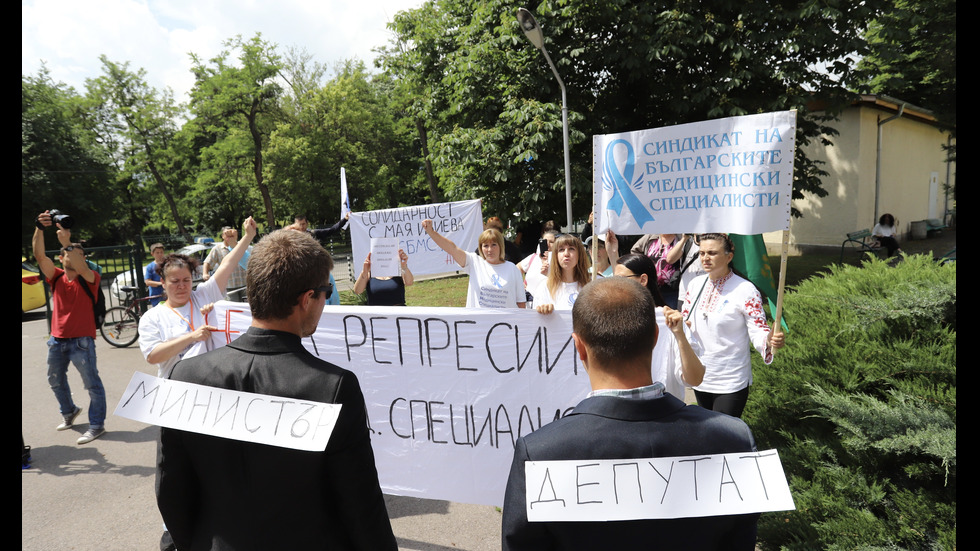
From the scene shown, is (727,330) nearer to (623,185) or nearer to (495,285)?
(623,185)

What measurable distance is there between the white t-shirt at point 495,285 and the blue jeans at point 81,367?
4.11 metres

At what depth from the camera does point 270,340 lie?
1.71 m

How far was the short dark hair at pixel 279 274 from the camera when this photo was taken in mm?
1720

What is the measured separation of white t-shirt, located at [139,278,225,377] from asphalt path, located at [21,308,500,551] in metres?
1.43

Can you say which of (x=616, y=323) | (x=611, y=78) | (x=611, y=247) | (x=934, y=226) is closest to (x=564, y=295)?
(x=611, y=247)

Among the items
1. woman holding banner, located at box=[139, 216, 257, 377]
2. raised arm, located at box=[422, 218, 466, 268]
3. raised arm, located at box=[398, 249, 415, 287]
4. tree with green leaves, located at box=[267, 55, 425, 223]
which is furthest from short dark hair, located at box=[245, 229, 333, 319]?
tree with green leaves, located at box=[267, 55, 425, 223]

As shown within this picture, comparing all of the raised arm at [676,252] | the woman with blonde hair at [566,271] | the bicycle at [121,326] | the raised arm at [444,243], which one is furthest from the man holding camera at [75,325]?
the raised arm at [676,252]

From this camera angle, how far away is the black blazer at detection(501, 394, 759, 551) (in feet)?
4.65

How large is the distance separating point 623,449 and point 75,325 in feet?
20.6

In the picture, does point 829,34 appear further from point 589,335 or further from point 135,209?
point 135,209

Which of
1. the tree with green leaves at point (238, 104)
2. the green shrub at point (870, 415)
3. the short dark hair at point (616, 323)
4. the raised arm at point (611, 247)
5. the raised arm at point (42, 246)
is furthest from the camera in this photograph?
the tree with green leaves at point (238, 104)

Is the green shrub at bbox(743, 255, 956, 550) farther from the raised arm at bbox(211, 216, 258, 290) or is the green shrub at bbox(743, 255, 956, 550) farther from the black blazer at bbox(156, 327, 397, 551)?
the raised arm at bbox(211, 216, 258, 290)

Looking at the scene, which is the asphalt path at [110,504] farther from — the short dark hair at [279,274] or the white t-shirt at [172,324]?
the short dark hair at [279,274]

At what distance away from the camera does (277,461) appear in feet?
5.47
